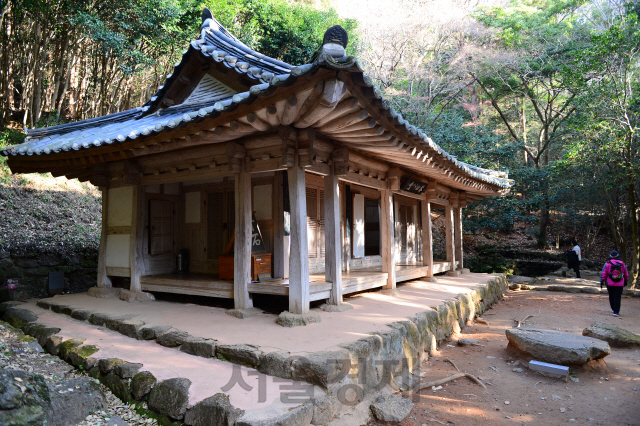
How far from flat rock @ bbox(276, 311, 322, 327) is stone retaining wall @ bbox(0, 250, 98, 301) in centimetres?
693

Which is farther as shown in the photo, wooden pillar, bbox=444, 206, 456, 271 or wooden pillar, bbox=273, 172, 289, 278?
wooden pillar, bbox=444, 206, 456, 271

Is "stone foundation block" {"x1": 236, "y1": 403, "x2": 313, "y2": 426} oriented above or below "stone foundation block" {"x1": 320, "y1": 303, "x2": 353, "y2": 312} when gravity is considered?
below

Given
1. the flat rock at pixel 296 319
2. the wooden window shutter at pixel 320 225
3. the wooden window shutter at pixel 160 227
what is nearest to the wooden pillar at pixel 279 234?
the wooden window shutter at pixel 320 225

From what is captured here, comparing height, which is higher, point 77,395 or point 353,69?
point 353,69

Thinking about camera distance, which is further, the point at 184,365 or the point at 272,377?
the point at 184,365

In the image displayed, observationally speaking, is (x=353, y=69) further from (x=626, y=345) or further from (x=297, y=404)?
(x=626, y=345)

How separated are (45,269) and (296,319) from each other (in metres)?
7.62

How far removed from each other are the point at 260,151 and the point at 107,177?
4157mm

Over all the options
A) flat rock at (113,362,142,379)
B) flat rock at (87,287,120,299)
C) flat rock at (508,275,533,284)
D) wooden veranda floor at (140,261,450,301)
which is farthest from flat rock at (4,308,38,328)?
flat rock at (508,275,533,284)

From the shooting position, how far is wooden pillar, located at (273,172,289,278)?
682cm

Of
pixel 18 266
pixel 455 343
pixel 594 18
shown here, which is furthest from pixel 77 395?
pixel 594 18

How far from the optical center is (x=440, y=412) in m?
4.12

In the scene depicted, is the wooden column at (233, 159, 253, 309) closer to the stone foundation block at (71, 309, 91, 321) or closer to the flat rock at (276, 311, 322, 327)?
the flat rock at (276, 311, 322, 327)

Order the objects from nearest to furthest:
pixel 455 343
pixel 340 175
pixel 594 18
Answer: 1. pixel 340 175
2. pixel 455 343
3. pixel 594 18
